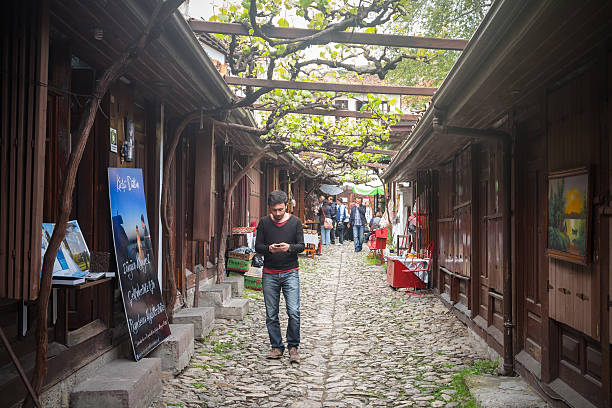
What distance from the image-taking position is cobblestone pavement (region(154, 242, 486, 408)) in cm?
533

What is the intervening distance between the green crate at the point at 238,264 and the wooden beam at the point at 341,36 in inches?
251

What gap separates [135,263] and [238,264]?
6.20 meters

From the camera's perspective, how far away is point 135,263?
17.8ft

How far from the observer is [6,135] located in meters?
3.06

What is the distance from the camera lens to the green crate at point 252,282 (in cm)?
Result: 1151

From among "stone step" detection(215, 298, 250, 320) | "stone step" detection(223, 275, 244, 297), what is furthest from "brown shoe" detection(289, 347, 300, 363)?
"stone step" detection(223, 275, 244, 297)

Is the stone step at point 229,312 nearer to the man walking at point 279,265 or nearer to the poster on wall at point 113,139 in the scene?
the man walking at point 279,265

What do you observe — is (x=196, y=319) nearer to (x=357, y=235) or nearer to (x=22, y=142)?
(x=22, y=142)

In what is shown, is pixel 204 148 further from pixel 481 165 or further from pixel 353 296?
pixel 353 296

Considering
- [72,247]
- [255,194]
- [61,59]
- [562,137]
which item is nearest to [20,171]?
[72,247]

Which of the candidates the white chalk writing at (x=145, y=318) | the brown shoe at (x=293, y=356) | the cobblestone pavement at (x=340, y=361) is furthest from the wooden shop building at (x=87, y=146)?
the brown shoe at (x=293, y=356)

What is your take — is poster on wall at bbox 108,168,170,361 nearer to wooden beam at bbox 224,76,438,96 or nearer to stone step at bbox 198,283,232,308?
wooden beam at bbox 224,76,438,96

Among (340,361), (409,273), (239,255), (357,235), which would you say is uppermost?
(357,235)

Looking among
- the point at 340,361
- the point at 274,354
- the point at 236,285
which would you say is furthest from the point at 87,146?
the point at 236,285
